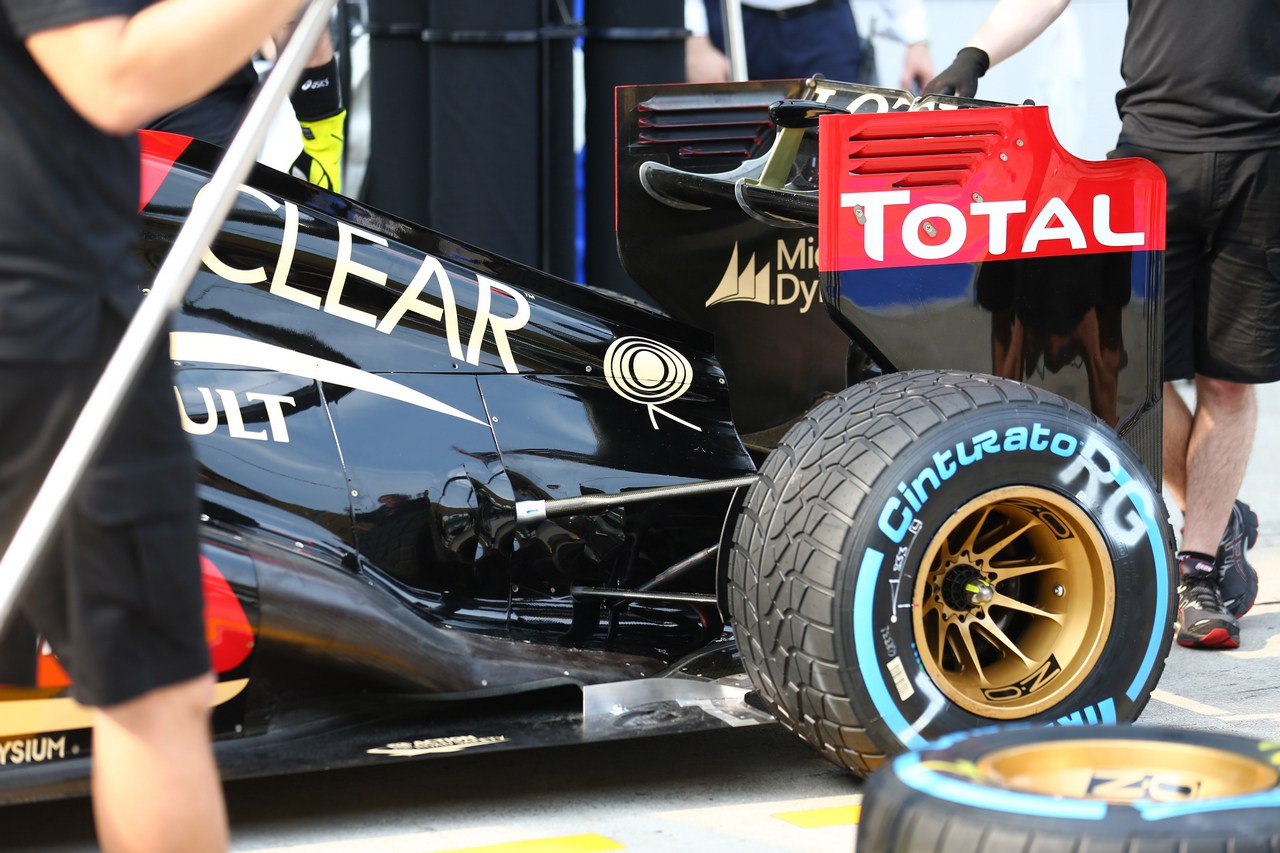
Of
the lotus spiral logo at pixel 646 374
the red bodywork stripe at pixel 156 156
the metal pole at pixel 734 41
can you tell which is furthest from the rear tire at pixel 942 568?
the metal pole at pixel 734 41

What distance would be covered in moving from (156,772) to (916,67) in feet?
18.0

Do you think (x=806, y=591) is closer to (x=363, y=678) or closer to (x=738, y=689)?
(x=738, y=689)

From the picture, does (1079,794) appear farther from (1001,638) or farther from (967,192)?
(967,192)

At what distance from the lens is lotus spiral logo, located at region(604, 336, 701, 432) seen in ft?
11.1

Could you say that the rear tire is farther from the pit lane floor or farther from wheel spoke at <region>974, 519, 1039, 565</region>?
the pit lane floor

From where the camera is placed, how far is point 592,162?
6285mm

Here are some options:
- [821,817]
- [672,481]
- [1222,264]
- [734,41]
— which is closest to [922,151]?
[672,481]

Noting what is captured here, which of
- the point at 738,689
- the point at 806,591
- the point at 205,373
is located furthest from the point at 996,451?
the point at 205,373

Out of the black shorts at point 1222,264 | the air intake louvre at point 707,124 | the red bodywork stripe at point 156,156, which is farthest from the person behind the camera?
the black shorts at point 1222,264

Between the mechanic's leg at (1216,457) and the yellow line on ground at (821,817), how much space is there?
1.73 metres

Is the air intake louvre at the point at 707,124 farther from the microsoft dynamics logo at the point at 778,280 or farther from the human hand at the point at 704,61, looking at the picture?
the human hand at the point at 704,61

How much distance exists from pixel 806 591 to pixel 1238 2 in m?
2.21

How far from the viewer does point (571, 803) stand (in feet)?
9.91

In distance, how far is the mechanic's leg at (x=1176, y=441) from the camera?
14.6 feet
